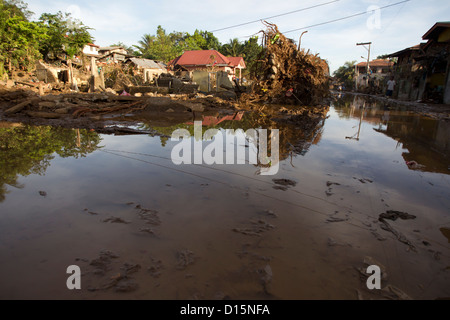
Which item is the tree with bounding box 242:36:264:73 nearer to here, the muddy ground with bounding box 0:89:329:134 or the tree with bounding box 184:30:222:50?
the tree with bounding box 184:30:222:50

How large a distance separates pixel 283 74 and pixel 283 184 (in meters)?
12.3

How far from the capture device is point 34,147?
475 centimetres

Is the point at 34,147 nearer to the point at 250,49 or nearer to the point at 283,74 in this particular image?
the point at 283,74

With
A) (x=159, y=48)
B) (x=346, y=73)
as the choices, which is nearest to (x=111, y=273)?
(x=159, y=48)

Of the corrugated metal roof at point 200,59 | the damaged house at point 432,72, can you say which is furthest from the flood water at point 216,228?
the corrugated metal roof at point 200,59

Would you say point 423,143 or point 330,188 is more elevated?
point 423,143

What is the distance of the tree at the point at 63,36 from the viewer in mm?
25625

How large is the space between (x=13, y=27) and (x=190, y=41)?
35.5m

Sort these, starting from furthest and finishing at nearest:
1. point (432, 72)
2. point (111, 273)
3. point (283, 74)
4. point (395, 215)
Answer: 1. point (432, 72)
2. point (283, 74)
3. point (395, 215)
4. point (111, 273)

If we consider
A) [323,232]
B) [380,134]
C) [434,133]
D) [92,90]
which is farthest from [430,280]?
[92,90]

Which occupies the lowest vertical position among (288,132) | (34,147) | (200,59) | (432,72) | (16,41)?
(34,147)

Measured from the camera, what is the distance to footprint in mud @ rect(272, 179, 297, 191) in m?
3.20

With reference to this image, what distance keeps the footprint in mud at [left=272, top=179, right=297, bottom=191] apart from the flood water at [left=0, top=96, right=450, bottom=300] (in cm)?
3

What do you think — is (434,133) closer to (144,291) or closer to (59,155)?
(144,291)
